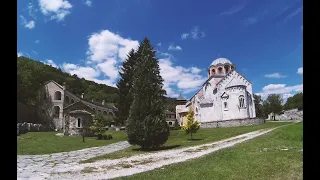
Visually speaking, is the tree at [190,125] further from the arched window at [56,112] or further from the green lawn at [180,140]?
the arched window at [56,112]

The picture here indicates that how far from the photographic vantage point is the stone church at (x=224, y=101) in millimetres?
18453

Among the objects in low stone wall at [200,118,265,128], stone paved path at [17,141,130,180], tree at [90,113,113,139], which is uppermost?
tree at [90,113,113,139]

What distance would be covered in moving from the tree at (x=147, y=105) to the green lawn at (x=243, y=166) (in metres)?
3.17

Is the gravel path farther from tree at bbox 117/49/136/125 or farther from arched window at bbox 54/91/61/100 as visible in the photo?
arched window at bbox 54/91/61/100

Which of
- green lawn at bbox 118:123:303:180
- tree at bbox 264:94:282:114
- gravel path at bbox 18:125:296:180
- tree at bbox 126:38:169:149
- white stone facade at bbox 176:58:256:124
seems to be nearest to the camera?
green lawn at bbox 118:123:303:180

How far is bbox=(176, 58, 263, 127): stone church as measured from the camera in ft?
60.5

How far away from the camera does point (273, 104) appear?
2936 centimetres

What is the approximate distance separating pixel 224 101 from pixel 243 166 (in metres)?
15.3

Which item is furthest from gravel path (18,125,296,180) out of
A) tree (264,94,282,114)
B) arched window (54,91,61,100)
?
tree (264,94,282,114)

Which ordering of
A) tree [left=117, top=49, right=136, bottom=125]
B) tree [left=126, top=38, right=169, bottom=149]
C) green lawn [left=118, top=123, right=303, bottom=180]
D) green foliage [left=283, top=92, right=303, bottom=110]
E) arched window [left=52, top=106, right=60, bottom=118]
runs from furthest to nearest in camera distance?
tree [left=117, top=49, right=136, bottom=125] < arched window [left=52, top=106, right=60, bottom=118] < tree [left=126, top=38, right=169, bottom=149] < green lawn [left=118, top=123, right=303, bottom=180] < green foliage [left=283, top=92, right=303, bottom=110]

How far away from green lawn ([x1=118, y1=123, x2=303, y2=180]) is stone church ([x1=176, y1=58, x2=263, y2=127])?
7039 mm
